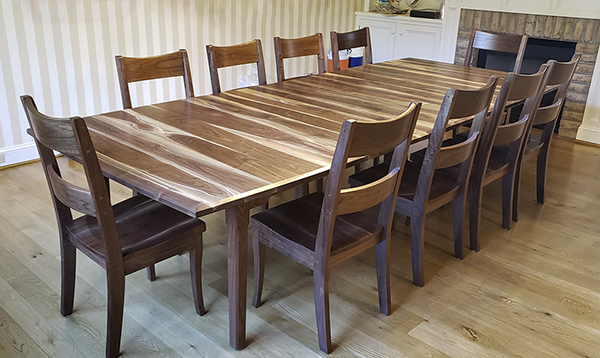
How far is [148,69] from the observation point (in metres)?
2.39

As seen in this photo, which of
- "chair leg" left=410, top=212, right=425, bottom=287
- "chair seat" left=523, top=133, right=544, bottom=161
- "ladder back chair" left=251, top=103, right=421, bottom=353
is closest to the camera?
"ladder back chair" left=251, top=103, right=421, bottom=353

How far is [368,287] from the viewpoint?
7.39 ft

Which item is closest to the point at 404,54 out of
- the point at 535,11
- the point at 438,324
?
the point at 535,11

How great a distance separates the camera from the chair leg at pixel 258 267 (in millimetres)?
1974

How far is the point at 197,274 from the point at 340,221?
1.88 ft

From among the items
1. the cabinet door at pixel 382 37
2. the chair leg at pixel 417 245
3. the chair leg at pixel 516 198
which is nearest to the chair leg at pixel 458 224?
the chair leg at pixel 417 245

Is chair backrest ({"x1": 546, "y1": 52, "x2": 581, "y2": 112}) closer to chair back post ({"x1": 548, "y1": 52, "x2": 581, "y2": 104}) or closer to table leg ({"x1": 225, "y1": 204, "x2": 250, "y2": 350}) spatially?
chair back post ({"x1": 548, "y1": 52, "x2": 581, "y2": 104})

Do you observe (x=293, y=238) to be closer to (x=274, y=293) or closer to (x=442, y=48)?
(x=274, y=293)

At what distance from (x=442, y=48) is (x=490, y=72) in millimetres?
1836

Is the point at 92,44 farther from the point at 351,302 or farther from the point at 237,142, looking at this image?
the point at 351,302

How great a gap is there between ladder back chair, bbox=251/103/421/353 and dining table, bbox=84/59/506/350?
14 cm

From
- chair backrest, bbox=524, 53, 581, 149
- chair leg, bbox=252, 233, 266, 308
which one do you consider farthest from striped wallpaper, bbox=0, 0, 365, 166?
chair backrest, bbox=524, 53, 581, 149

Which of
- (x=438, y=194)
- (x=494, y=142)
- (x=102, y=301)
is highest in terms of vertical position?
(x=494, y=142)

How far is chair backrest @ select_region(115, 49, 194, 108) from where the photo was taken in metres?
2.31
